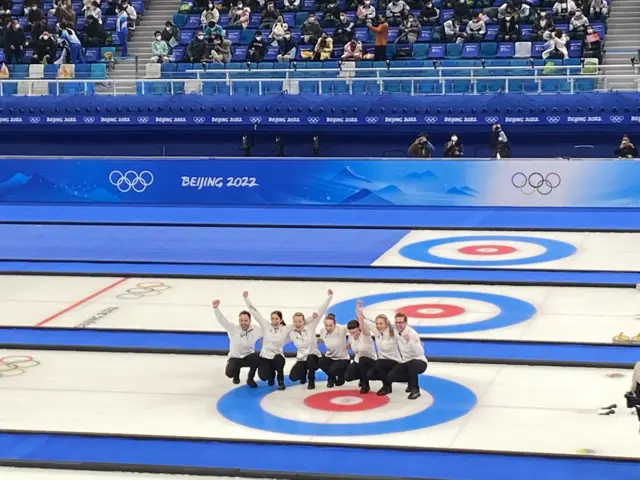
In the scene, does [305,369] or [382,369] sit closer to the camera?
[382,369]

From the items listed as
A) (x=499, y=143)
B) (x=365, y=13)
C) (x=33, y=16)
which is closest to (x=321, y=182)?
(x=499, y=143)

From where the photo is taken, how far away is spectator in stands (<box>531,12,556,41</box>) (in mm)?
32875

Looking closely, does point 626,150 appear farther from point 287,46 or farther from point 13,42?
point 13,42

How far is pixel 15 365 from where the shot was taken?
1759cm

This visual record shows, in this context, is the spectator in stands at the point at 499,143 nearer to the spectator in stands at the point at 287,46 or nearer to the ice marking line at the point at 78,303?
the spectator in stands at the point at 287,46

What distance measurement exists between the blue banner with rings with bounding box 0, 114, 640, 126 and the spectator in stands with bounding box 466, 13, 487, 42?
276cm

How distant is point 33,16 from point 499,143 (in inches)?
606

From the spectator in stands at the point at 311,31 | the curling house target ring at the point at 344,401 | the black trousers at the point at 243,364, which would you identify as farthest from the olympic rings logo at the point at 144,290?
the spectator in stands at the point at 311,31

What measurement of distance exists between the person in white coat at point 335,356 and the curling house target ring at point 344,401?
7.8 inches

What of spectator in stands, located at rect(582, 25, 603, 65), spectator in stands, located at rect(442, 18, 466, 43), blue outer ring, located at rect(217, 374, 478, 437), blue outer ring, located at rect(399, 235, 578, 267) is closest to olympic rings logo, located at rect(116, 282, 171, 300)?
blue outer ring, located at rect(399, 235, 578, 267)

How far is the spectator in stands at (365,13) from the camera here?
35250 mm

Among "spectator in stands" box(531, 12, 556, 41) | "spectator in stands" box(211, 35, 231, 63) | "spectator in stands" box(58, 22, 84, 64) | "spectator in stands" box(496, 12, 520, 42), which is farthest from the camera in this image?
"spectator in stands" box(58, 22, 84, 64)

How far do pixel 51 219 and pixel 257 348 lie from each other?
13747 millimetres

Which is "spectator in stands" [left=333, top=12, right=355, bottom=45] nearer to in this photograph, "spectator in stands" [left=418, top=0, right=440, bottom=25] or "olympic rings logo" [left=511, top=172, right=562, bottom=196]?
"spectator in stands" [left=418, top=0, right=440, bottom=25]
